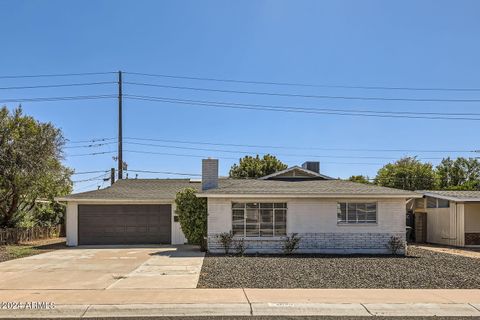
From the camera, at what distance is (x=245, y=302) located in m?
9.88

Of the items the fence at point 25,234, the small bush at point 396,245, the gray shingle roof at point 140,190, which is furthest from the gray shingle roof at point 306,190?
the fence at point 25,234

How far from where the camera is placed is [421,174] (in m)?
60.6

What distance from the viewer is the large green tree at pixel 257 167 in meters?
52.0

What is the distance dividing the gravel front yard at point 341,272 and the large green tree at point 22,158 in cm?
1168

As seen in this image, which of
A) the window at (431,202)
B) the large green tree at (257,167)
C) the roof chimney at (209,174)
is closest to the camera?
the roof chimney at (209,174)

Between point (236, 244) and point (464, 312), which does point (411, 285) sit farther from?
point (236, 244)

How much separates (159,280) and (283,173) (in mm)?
14374

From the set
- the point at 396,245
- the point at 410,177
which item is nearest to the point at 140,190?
the point at 396,245

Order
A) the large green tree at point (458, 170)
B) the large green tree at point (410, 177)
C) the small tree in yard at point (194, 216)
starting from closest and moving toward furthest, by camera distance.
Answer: the small tree in yard at point (194, 216) → the large green tree at point (410, 177) → the large green tree at point (458, 170)

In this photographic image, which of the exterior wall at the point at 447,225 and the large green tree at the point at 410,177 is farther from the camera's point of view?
the large green tree at the point at 410,177

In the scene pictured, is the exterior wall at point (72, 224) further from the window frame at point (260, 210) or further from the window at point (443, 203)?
the window at point (443, 203)

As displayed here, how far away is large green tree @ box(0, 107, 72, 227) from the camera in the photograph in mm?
24641

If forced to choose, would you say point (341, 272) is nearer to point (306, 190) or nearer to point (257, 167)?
point (306, 190)

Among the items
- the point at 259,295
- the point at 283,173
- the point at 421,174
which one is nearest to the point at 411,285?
the point at 259,295
